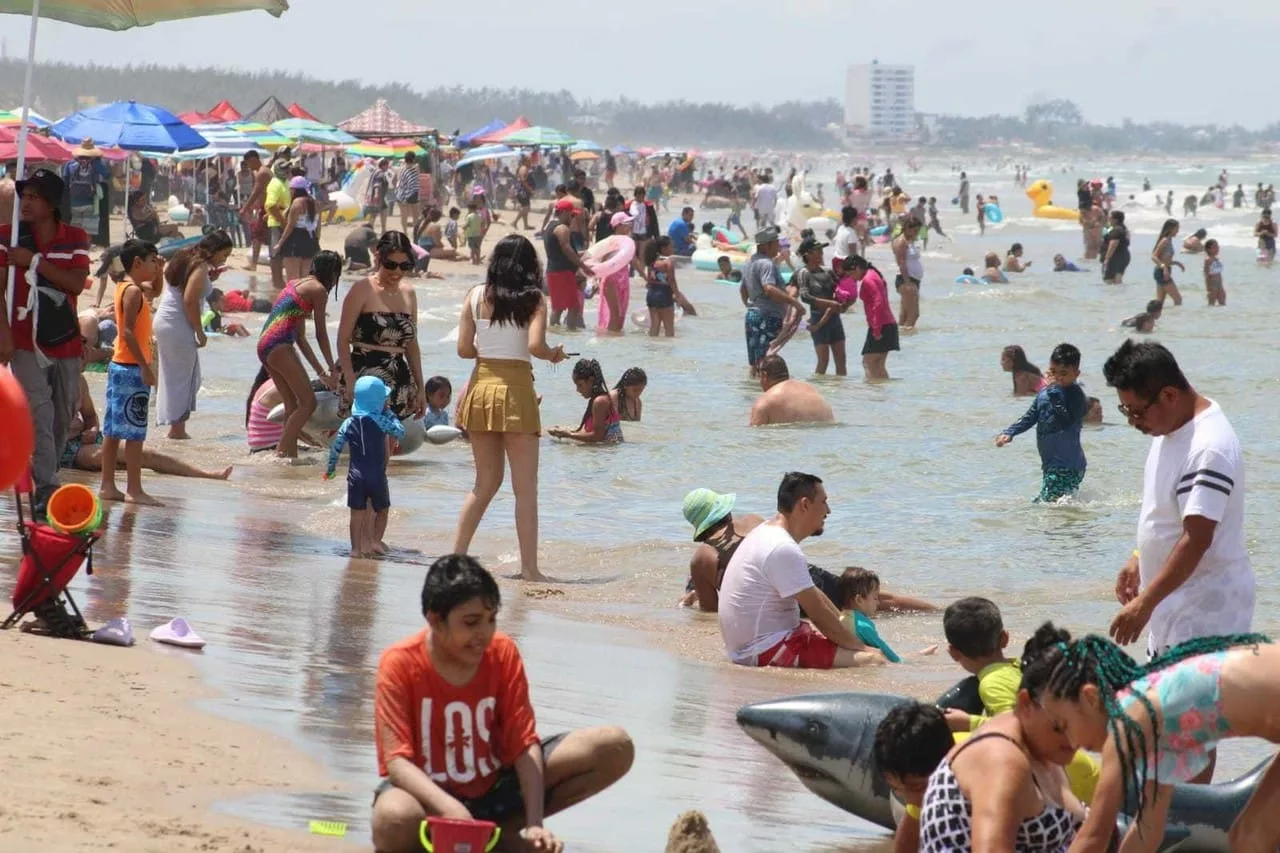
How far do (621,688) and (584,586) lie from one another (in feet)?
8.34

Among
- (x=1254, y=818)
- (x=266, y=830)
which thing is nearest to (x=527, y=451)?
(x=266, y=830)

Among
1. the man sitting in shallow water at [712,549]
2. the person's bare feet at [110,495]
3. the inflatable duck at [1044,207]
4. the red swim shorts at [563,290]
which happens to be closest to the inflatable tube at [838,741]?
the man sitting in shallow water at [712,549]

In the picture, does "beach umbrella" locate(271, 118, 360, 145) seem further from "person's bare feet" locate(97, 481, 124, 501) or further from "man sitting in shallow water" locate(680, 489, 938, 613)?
"man sitting in shallow water" locate(680, 489, 938, 613)

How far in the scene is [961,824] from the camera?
12.4 feet

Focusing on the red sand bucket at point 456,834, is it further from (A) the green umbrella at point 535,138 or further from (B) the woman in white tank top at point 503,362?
(A) the green umbrella at point 535,138

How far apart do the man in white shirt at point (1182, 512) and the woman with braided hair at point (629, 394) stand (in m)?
8.90

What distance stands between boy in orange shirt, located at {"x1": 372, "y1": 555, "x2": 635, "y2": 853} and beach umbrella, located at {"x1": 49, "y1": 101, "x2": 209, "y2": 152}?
70.5 feet

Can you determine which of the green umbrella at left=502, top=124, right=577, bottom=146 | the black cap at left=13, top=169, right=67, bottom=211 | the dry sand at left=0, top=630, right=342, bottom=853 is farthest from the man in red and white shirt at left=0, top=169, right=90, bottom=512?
the green umbrella at left=502, top=124, right=577, bottom=146

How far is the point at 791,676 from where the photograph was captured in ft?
22.1

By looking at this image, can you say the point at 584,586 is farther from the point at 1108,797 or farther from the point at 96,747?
the point at 1108,797

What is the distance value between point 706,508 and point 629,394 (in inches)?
263

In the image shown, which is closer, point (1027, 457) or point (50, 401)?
point (50, 401)

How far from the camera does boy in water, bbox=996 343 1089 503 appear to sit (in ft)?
34.3

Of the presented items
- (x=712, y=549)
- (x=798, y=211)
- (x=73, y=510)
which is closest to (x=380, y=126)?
(x=798, y=211)
